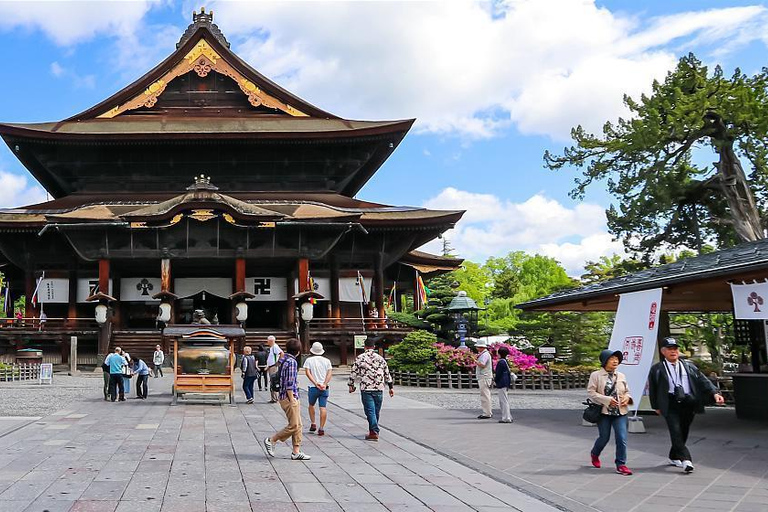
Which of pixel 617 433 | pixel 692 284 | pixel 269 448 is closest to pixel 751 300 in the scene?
pixel 692 284

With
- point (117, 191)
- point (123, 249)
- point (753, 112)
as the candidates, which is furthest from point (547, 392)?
point (117, 191)

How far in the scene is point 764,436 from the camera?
11.3 metres

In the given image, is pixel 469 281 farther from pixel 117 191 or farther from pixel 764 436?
pixel 764 436

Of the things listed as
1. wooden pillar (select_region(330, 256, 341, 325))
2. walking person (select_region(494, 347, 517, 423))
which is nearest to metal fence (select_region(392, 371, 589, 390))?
walking person (select_region(494, 347, 517, 423))

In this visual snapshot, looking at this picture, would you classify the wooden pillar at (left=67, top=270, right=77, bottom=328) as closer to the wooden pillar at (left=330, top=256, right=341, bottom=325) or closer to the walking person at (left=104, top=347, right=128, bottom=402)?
the wooden pillar at (left=330, top=256, right=341, bottom=325)

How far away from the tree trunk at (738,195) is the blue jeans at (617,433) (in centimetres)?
2427

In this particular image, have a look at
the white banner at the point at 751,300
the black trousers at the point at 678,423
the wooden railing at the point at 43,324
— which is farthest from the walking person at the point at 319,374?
the wooden railing at the point at 43,324

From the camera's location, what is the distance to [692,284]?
11719mm

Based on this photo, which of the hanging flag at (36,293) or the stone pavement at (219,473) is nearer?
the stone pavement at (219,473)

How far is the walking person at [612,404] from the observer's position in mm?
8281

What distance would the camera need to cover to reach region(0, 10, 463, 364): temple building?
1164 inches

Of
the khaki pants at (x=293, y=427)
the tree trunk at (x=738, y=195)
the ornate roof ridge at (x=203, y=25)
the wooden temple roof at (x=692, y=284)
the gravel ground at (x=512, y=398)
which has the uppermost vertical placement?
the ornate roof ridge at (x=203, y=25)

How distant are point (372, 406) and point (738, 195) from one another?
81.6 feet

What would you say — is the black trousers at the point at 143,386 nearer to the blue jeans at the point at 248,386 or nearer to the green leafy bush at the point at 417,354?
the blue jeans at the point at 248,386
